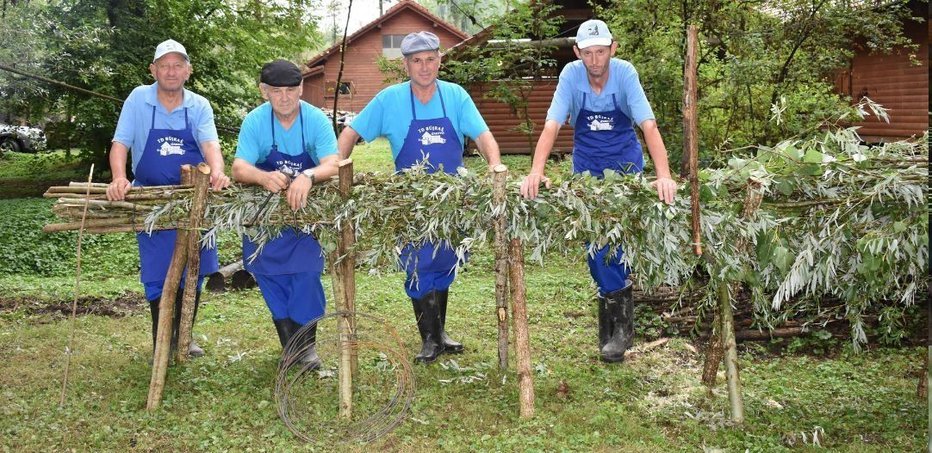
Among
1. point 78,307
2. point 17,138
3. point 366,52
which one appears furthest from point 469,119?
point 366,52

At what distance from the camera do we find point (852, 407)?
17.4 ft

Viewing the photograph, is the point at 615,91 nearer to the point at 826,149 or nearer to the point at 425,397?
the point at 826,149

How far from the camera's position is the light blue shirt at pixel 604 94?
5.71 m

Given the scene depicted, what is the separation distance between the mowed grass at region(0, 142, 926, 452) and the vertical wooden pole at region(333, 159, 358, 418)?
8.2 inches

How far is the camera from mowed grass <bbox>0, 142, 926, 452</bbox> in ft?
15.8

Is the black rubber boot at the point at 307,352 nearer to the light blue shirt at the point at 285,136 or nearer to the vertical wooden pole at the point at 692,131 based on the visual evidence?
the light blue shirt at the point at 285,136

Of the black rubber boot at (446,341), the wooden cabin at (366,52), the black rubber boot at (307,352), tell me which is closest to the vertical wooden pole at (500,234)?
the black rubber boot at (446,341)

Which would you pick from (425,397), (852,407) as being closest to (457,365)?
(425,397)

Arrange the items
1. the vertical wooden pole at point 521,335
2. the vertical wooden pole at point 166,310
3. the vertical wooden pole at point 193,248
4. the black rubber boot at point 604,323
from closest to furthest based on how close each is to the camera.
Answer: the vertical wooden pole at point 521,335, the vertical wooden pole at point 193,248, the vertical wooden pole at point 166,310, the black rubber boot at point 604,323

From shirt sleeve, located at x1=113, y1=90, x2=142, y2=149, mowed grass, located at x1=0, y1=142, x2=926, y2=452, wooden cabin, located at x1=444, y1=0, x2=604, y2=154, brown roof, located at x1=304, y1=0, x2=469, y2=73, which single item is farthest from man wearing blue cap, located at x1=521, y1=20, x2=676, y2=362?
brown roof, located at x1=304, y1=0, x2=469, y2=73

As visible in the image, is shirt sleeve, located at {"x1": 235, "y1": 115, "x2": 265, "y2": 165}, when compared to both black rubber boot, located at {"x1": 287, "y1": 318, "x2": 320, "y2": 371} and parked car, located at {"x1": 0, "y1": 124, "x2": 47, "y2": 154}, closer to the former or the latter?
black rubber boot, located at {"x1": 287, "y1": 318, "x2": 320, "y2": 371}

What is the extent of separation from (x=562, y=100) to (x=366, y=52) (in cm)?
3470

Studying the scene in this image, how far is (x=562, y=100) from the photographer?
19.1 ft

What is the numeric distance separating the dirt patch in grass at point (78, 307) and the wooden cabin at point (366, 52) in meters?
26.3
